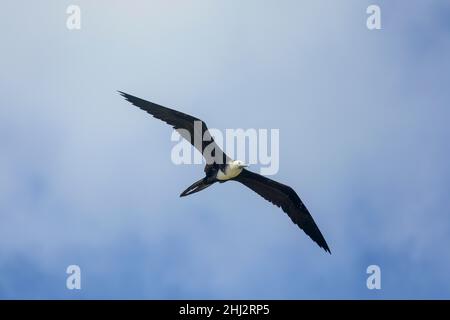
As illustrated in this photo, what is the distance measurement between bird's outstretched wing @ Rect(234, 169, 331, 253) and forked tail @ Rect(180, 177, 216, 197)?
0.65 m

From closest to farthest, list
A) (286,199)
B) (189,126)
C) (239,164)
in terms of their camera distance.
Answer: (189,126) < (239,164) < (286,199)

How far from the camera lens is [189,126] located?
38.5ft

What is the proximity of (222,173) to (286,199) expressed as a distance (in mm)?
1332

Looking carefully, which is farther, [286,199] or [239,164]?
[286,199]

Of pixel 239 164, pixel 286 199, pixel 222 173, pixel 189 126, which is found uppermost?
pixel 189 126

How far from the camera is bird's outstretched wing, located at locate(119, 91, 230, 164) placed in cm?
1160

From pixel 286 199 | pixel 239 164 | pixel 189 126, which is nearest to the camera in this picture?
pixel 189 126

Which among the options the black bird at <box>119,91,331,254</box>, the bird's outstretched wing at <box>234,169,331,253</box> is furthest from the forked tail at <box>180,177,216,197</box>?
the bird's outstretched wing at <box>234,169,331,253</box>

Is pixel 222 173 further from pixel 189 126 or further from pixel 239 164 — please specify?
pixel 189 126

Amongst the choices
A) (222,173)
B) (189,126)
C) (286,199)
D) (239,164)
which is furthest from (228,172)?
(286,199)

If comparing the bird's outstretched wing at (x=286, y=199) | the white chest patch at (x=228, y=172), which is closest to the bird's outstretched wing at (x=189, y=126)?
the white chest patch at (x=228, y=172)
